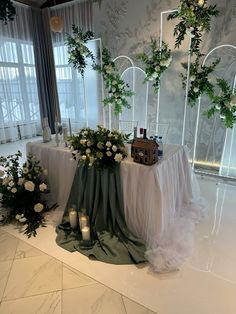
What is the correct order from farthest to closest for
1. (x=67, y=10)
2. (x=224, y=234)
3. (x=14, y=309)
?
1. (x=67, y=10)
2. (x=224, y=234)
3. (x=14, y=309)

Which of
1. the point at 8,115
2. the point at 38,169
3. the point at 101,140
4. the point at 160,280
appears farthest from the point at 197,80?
the point at 8,115

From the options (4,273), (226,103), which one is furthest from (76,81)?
(4,273)

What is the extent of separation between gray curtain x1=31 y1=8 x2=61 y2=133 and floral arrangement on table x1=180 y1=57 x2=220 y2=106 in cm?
341

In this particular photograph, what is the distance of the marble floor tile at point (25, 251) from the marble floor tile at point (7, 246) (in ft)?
0.13

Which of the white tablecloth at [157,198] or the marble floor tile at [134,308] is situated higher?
the white tablecloth at [157,198]

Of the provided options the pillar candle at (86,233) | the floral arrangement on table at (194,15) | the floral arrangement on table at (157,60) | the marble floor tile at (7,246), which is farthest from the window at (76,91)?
the pillar candle at (86,233)

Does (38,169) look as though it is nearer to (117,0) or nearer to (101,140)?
(101,140)

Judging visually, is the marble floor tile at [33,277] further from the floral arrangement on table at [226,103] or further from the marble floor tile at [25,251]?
the floral arrangement on table at [226,103]

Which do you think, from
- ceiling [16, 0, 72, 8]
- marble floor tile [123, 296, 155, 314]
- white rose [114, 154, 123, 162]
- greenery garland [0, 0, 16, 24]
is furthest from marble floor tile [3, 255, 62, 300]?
ceiling [16, 0, 72, 8]

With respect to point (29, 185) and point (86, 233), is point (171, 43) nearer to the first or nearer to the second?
point (29, 185)

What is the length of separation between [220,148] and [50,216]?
274 cm

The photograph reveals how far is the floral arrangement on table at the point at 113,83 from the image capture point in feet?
13.7

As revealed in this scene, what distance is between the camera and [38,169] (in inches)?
101

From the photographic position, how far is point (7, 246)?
2188 millimetres
